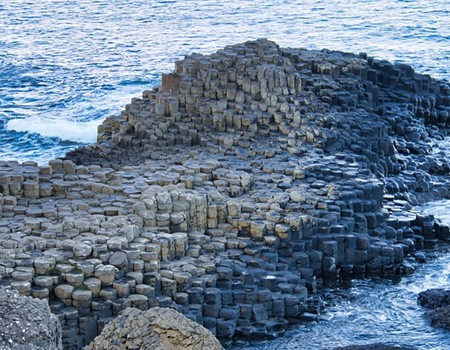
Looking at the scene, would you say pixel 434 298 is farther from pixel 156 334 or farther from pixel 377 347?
pixel 156 334

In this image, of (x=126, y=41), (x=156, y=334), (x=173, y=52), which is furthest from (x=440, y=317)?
(x=126, y=41)

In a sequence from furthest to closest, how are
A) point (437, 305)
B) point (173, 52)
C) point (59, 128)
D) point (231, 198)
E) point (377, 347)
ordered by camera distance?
point (173, 52)
point (59, 128)
point (231, 198)
point (437, 305)
point (377, 347)

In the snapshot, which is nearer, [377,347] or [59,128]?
[377,347]

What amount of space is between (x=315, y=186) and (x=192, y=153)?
3.20 meters

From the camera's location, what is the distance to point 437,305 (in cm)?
2164

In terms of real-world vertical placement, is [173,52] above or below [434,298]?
above

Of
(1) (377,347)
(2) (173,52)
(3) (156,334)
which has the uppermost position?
(3) (156,334)

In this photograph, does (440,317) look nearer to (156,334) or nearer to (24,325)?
(156,334)

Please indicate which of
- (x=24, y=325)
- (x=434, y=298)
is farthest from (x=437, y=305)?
(x=24, y=325)

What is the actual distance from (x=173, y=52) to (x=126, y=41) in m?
3.57

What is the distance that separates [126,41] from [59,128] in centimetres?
1589

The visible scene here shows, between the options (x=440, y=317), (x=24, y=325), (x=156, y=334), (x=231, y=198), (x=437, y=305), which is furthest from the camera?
(x=231, y=198)

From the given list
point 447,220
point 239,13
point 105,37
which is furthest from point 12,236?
point 239,13

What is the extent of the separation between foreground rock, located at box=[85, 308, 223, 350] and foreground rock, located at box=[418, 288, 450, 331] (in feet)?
21.6
